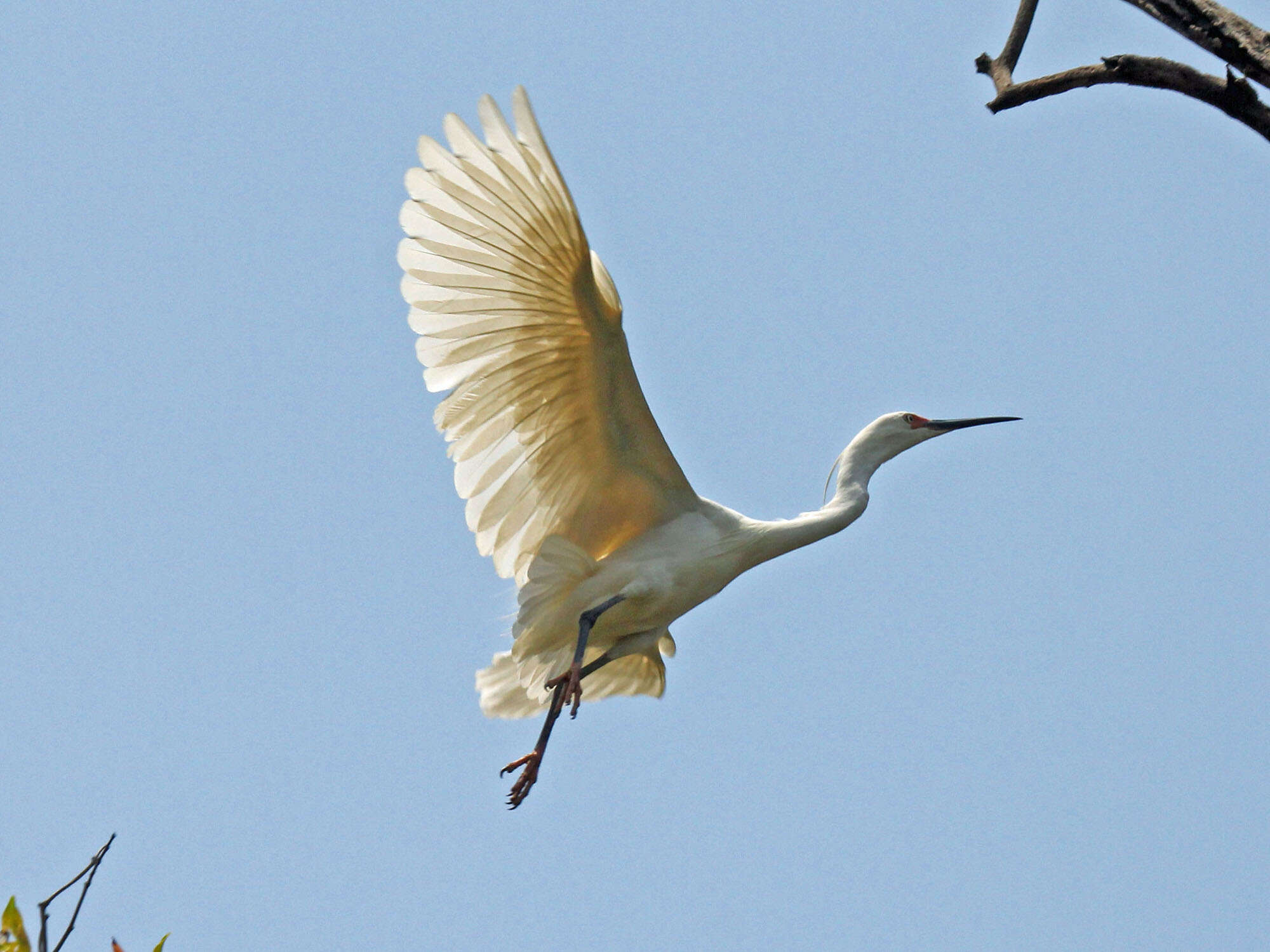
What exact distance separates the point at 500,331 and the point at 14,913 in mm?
3315

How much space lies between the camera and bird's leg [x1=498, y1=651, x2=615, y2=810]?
7148 mm

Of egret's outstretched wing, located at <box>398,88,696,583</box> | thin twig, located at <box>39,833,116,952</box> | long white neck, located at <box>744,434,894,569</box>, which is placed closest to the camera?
thin twig, located at <box>39,833,116,952</box>

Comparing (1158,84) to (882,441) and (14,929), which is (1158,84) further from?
(14,929)

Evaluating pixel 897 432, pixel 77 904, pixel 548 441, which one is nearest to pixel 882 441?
pixel 897 432

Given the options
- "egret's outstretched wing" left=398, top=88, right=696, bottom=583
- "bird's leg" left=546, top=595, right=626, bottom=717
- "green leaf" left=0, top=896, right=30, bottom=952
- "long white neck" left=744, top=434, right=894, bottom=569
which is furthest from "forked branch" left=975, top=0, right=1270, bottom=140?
"green leaf" left=0, top=896, right=30, bottom=952

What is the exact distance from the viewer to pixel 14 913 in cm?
443

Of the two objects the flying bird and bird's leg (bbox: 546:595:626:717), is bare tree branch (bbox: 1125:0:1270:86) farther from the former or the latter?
bird's leg (bbox: 546:595:626:717)

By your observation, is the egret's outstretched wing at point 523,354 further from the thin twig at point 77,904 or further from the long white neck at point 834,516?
the thin twig at point 77,904

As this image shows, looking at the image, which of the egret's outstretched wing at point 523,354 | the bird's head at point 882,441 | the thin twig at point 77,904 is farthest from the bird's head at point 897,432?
the thin twig at point 77,904

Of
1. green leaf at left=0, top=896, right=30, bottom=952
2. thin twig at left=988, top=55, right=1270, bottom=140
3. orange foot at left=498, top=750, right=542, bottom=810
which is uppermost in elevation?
thin twig at left=988, top=55, right=1270, bottom=140

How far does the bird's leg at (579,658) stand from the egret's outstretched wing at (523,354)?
0.47 m

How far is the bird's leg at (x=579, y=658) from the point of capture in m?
6.97

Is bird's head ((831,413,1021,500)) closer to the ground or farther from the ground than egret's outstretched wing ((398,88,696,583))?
closer to the ground

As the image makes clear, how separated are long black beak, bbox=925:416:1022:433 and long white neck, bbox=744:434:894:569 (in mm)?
387
